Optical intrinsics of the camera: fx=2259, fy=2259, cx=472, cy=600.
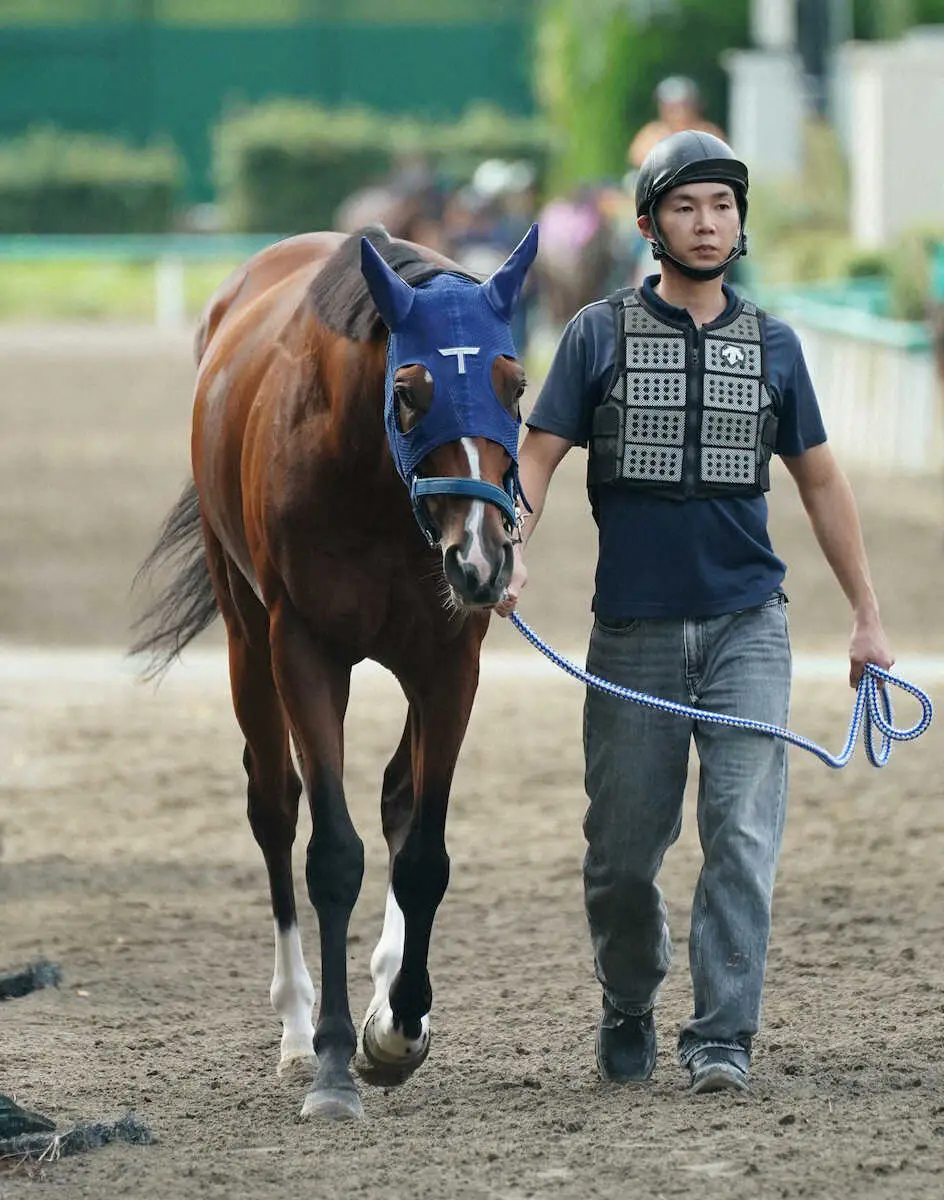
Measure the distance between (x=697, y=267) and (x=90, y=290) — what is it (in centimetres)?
2737

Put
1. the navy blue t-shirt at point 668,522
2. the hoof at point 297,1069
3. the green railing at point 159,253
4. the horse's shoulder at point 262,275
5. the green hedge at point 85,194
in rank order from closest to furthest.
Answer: the navy blue t-shirt at point 668,522
the hoof at point 297,1069
the horse's shoulder at point 262,275
the green railing at point 159,253
the green hedge at point 85,194

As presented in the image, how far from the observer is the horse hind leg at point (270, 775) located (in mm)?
5016

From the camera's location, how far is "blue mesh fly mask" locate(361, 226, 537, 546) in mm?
3928

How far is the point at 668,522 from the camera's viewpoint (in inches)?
171

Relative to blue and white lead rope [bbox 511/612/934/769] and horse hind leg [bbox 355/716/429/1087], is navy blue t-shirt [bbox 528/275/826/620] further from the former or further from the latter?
horse hind leg [bbox 355/716/429/1087]

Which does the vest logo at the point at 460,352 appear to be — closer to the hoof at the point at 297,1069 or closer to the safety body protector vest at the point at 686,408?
the safety body protector vest at the point at 686,408

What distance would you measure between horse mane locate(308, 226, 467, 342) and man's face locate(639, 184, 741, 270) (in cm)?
44

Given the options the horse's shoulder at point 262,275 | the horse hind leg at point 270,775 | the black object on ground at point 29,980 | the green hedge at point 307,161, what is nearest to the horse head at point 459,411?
the horse hind leg at point 270,775

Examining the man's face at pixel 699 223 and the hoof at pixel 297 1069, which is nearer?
the man's face at pixel 699 223

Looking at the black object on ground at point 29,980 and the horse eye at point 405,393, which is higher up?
the horse eye at point 405,393

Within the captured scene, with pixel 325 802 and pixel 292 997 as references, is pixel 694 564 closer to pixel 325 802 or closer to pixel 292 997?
pixel 325 802

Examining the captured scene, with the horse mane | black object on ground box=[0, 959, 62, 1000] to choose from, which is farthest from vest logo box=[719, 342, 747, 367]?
black object on ground box=[0, 959, 62, 1000]

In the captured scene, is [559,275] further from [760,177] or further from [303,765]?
[303,765]

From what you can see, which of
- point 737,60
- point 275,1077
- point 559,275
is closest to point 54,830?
point 275,1077
